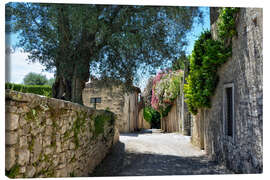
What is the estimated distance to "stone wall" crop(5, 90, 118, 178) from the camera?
2.30m

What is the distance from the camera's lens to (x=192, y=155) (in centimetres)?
698

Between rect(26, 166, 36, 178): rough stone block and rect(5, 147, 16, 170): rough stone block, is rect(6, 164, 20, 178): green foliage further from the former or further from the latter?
rect(26, 166, 36, 178): rough stone block

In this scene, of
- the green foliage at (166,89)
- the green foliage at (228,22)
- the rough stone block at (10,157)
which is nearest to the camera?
the rough stone block at (10,157)

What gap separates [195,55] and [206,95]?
3.91 ft

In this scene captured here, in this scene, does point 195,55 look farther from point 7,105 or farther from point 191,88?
point 7,105

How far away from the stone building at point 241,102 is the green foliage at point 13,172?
3.54 metres

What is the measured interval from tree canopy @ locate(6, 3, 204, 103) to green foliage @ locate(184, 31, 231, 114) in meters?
0.70

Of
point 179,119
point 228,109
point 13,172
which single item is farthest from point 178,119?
point 13,172

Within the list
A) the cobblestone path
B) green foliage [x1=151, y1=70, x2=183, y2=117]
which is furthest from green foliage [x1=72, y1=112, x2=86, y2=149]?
green foliage [x1=151, y1=70, x2=183, y2=117]

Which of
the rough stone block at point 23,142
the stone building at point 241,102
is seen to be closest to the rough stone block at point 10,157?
the rough stone block at point 23,142

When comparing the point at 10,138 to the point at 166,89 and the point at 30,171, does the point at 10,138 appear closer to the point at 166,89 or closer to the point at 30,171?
the point at 30,171

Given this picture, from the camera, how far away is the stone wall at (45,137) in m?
2.30

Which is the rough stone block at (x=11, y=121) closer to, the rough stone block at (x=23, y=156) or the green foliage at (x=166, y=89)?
the rough stone block at (x=23, y=156)

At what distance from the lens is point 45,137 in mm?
2889
